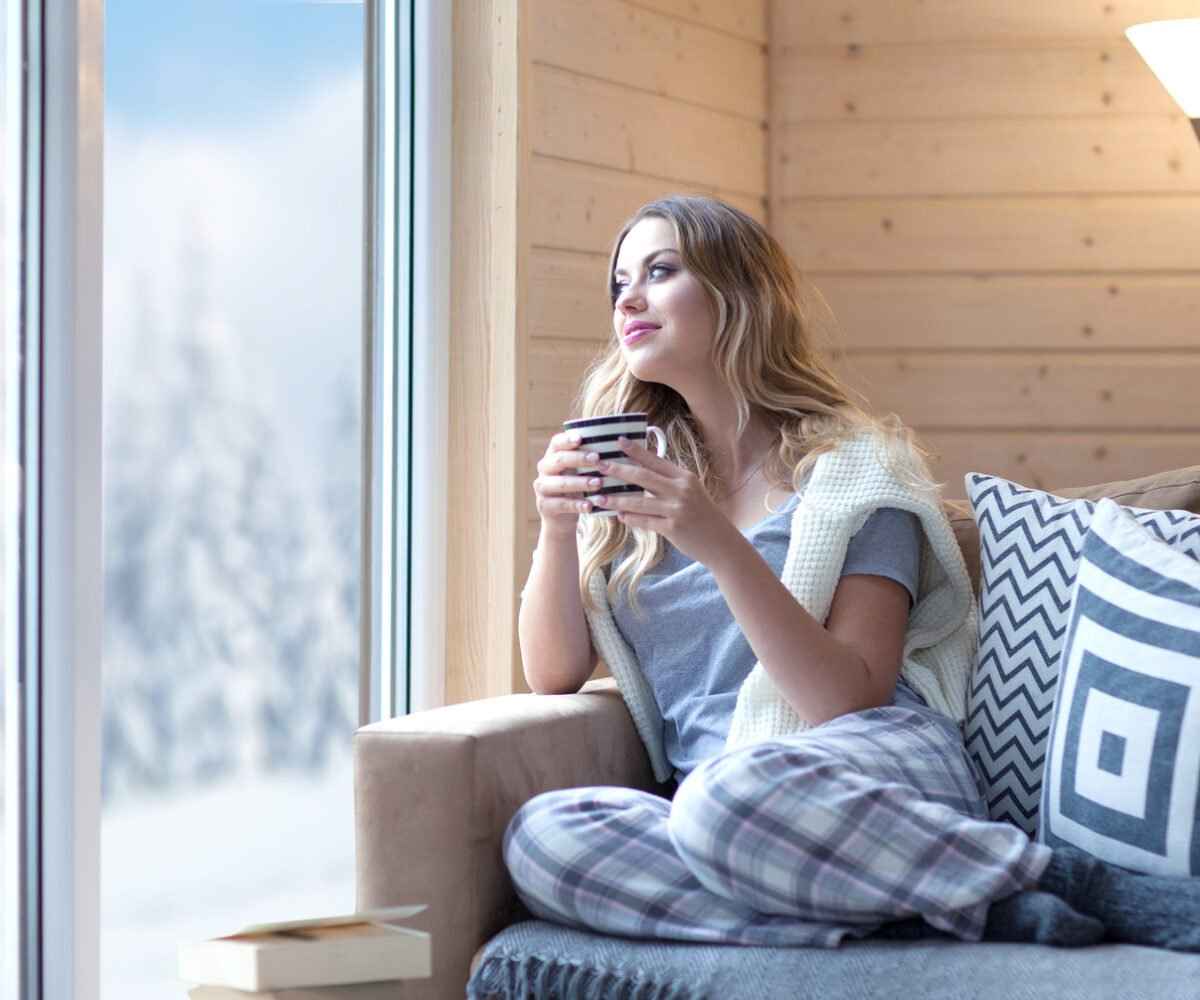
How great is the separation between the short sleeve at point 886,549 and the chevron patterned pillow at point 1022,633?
0.34ft

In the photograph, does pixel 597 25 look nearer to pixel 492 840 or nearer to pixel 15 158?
pixel 15 158

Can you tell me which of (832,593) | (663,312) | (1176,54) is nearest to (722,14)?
(1176,54)

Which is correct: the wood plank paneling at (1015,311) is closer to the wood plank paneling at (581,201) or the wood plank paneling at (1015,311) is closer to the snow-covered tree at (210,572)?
the wood plank paneling at (581,201)

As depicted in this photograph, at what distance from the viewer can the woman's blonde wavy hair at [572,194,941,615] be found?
194 centimetres

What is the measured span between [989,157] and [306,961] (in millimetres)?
2423

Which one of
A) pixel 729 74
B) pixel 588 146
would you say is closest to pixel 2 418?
pixel 588 146

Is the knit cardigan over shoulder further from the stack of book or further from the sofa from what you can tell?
the stack of book

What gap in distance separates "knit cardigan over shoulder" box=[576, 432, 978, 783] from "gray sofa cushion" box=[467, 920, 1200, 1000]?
1.19ft

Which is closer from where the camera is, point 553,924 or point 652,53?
point 553,924

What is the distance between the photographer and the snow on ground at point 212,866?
217 cm

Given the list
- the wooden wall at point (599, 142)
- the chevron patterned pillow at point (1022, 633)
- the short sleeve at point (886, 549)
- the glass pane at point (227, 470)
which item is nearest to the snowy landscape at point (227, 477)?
the glass pane at point (227, 470)

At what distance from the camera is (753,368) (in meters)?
1.96

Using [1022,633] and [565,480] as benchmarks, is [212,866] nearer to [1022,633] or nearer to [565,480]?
[565,480]

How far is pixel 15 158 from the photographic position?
200 centimetres
